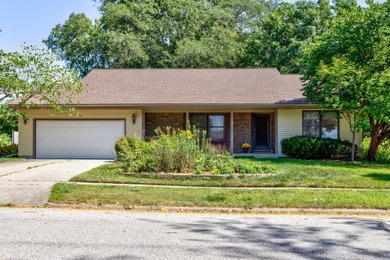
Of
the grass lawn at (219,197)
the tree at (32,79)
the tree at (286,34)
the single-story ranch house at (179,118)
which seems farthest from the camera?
the tree at (286,34)

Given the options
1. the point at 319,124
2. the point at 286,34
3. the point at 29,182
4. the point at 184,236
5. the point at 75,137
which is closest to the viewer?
the point at 184,236

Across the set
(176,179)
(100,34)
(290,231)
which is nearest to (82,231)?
(290,231)

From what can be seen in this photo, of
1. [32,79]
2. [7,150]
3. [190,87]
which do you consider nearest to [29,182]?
[32,79]

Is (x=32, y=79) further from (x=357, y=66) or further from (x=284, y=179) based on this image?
(x=357, y=66)

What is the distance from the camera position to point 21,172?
42.5ft

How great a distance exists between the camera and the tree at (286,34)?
3050 cm

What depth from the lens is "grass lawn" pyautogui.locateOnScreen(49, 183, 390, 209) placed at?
28.7 ft

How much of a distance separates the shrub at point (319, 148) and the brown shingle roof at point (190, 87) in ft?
6.68

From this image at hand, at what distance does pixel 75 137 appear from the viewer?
19.8 meters

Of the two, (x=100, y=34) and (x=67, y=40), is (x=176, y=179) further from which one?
(x=67, y=40)

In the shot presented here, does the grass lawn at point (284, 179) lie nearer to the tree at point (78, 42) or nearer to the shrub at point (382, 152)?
the shrub at point (382, 152)

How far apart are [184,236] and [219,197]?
321 cm

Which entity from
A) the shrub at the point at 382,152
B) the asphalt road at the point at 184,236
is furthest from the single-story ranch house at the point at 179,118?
the asphalt road at the point at 184,236

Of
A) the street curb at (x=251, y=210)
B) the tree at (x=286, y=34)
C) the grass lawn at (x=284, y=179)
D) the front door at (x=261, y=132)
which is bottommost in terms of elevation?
the street curb at (x=251, y=210)
